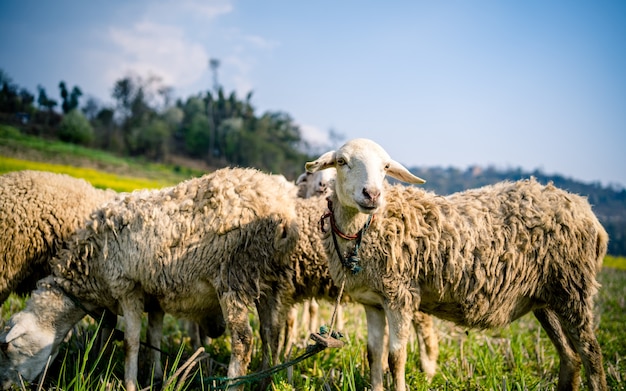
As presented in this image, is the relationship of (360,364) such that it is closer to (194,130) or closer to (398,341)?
(398,341)

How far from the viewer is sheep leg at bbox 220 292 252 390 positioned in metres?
Result: 3.28

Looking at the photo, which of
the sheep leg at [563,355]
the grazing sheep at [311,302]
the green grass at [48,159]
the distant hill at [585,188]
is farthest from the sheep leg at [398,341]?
the distant hill at [585,188]

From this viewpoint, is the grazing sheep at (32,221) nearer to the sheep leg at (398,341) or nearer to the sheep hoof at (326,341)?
the sheep hoof at (326,341)

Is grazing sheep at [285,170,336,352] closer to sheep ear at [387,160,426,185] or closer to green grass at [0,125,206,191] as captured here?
sheep ear at [387,160,426,185]

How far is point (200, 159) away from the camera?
51.5 m

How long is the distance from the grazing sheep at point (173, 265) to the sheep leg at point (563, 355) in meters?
2.78

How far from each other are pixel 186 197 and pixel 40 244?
2.02m

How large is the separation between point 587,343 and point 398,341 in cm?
185

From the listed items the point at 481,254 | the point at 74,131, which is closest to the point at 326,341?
the point at 481,254

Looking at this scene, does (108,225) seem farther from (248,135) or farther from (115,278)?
(248,135)

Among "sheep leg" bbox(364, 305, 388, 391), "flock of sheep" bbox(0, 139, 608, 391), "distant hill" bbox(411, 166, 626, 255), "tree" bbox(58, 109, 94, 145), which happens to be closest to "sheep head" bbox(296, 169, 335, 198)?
"flock of sheep" bbox(0, 139, 608, 391)

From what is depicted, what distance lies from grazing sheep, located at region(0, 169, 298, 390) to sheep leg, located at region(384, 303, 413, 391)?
121cm

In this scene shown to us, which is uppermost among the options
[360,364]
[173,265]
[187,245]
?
[187,245]

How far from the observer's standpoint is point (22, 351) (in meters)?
3.45
